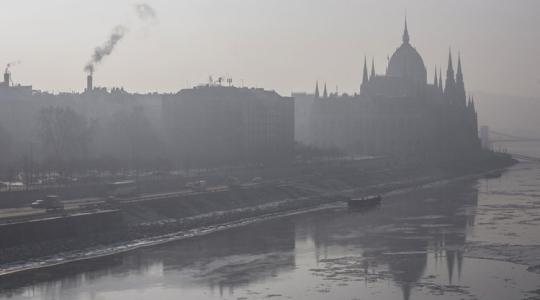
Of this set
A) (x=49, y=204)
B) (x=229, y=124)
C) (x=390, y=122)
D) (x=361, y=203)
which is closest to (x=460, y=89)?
(x=390, y=122)

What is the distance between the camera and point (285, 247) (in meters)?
39.0

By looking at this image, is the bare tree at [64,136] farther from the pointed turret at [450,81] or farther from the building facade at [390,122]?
the pointed turret at [450,81]

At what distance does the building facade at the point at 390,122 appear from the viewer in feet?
386

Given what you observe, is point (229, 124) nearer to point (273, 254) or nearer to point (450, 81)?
point (273, 254)

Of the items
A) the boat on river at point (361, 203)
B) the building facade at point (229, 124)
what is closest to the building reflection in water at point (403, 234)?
the boat on river at point (361, 203)

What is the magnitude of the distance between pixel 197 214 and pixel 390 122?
242ft

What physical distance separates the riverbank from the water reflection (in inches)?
53.5

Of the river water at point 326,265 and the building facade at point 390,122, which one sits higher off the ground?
the building facade at point 390,122

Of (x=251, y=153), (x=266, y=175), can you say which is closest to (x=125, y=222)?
(x=266, y=175)

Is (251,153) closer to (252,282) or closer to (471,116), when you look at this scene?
(252,282)

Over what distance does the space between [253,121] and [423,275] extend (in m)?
58.2

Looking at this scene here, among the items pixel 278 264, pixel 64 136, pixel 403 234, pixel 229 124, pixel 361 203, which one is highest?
pixel 229 124

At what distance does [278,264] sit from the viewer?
112ft

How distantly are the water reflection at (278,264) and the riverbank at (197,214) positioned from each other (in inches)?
53.5
